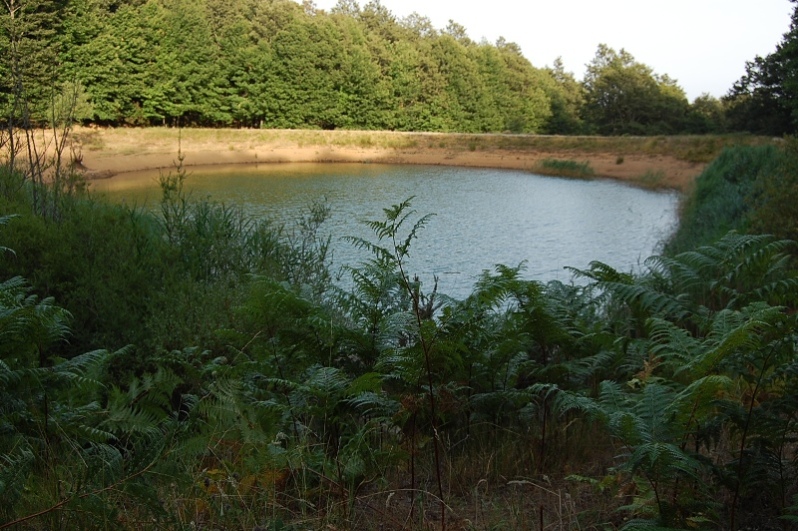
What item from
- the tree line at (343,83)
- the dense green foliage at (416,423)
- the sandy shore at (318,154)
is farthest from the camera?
the tree line at (343,83)

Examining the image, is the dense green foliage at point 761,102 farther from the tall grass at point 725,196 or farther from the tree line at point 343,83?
the tall grass at point 725,196

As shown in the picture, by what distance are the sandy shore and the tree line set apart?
184 inches

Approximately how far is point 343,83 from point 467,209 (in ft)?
92.9

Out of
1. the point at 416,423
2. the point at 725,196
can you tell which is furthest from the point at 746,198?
the point at 416,423

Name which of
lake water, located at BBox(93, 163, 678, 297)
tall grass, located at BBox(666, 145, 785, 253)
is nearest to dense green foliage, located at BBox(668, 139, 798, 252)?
tall grass, located at BBox(666, 145, 785, 253)

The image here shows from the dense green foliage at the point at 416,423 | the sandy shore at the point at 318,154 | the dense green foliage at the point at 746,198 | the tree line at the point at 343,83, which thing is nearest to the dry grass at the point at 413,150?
the sandy shore at the point at 318,154

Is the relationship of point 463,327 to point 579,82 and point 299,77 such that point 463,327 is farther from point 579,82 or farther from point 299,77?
point 579,82

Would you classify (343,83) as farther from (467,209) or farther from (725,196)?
(725,196)

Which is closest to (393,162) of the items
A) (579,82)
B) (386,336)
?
(579,82)

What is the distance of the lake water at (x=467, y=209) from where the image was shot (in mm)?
11625

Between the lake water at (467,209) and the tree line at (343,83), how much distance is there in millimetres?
10220

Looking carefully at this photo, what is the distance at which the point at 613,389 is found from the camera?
8.33 ft

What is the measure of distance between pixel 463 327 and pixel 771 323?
3.93ft

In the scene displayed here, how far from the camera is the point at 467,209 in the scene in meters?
17.7
